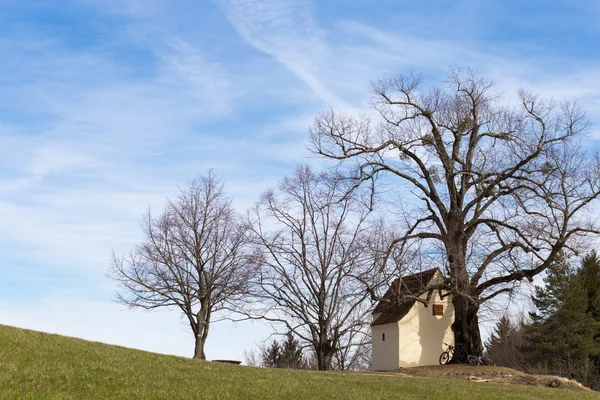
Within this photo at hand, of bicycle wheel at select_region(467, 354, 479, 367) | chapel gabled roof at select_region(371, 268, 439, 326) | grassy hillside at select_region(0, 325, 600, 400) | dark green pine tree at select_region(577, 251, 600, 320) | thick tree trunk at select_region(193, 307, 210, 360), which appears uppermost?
dark green pine tree at select_region(577, 251, 600, 320)

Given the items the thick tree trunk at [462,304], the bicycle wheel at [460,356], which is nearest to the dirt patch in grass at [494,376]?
the bicycle wheel at [460,356]

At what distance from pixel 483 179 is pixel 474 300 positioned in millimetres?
6235

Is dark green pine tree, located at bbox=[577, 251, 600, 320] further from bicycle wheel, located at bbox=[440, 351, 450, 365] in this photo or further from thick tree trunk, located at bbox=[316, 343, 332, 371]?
thick tree trunk, located at bbox=[316, 343, 332, 371]

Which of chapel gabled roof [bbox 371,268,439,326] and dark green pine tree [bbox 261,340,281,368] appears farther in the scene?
dark green pine tree [bbox 261,340,281,368]

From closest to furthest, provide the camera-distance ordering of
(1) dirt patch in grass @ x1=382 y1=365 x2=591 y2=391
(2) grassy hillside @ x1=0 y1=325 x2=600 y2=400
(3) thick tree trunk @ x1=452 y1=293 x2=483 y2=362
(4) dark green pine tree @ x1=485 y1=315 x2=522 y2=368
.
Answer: (2) grassy hillside @ x1=0 y1=325 x2=600 y2=400
(1) dirt patch in grass @ x1=382 y1=365 x2=591 y2=391
(3) thick tree trunk @ x1=452 y1=293 x2=483 y2=362
(4) dark green pine tree @ x1=485 y1=315 x2=522 y2=368

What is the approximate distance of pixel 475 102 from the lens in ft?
114

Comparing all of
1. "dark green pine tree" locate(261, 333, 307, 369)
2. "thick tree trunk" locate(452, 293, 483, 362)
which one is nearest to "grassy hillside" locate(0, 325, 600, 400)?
"thick tree trunk" locate(452, 293, 483, 362)

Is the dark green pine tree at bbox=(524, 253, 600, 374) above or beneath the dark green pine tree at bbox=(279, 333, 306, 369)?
above

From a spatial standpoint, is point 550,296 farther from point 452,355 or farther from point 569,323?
point 452,355

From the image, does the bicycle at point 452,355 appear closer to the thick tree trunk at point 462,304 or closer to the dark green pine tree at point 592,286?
the thick tree trunk at point 462,304

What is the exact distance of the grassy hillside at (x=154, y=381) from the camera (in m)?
14.0

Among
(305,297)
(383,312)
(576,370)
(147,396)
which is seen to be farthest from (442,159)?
(147,396)

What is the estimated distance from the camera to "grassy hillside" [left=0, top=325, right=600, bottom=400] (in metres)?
14.0

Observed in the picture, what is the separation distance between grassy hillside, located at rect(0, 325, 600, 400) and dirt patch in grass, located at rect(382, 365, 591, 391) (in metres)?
3.59
